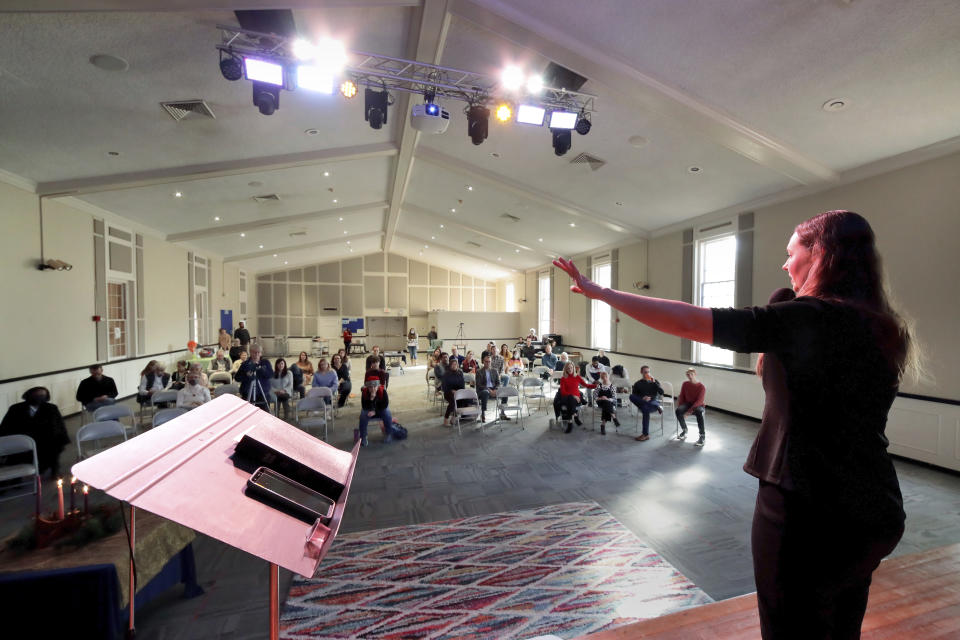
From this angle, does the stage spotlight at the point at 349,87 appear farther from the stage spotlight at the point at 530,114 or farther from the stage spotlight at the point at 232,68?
the stage spotlight at the point at 530,114

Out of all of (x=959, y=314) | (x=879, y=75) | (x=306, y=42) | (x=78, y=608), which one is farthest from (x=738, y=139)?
(x=78, y=608)

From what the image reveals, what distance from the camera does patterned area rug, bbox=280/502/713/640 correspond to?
8.67 feet

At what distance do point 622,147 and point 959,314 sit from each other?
458 centimetres

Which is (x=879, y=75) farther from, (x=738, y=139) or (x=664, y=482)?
(x=664, y=482)

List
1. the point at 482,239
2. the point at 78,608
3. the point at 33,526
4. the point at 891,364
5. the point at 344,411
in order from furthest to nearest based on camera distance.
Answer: the point at 482,239, the point at 344,411, the point at 33,526, the point at 78,608, the point at 891,364

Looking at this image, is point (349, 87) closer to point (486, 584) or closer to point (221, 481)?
point (221, 481)

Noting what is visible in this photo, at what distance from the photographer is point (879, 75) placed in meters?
4.00

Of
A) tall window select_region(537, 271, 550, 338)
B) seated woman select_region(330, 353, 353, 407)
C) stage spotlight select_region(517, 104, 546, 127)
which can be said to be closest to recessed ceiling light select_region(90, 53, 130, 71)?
stage spotlight select_region(517, 104, 546, 127)

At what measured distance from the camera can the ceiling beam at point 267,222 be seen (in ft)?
37.4

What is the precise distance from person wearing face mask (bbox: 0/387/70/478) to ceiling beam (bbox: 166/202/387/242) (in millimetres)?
7549

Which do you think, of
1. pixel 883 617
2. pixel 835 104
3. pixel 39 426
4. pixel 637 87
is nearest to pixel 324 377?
pixel 39 426

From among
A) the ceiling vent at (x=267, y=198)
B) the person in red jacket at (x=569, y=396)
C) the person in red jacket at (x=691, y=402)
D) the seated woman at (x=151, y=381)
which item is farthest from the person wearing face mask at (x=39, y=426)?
the person in red jacket at (x=691, y=402)

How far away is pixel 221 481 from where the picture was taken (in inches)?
39.7

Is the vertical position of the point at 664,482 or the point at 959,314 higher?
the point at 959,314
